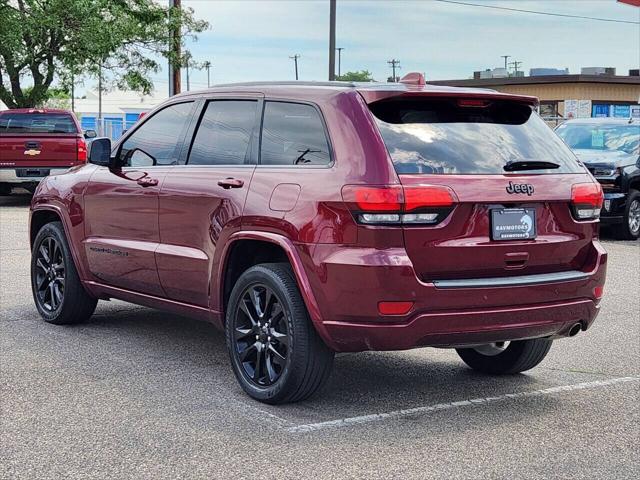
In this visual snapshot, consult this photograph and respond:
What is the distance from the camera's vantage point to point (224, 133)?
20.8 feet

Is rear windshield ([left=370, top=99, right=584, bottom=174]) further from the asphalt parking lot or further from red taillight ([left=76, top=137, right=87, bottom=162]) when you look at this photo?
Result: red taillight ([left=76, top=137, right=87, bottom=162])

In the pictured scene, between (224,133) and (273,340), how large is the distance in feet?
4.68

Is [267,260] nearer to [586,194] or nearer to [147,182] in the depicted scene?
[147,182]

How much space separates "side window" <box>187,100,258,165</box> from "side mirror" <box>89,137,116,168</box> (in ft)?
3.11

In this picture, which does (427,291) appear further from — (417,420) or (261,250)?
(261,250)

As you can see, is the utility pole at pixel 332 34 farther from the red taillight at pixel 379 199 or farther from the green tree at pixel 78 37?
the red taillight at pixel 379 199

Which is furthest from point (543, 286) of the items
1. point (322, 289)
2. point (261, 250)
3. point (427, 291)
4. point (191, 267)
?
point (191, 267)

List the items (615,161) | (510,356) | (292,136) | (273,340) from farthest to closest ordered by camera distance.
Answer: (615,161), (510,356), (292,136), (273,340)

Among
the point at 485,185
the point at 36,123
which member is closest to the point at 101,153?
the point at 485,185

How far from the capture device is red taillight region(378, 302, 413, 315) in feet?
16.8

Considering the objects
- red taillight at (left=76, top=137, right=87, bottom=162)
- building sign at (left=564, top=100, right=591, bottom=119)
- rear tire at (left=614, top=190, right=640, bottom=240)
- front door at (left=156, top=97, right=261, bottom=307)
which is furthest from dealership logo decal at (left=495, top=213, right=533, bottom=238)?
building sign at (left=564, top=100, right=591, bottom=119)

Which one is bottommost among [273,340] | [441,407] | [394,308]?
[441,407]

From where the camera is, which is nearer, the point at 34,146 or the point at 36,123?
the point at 34,146

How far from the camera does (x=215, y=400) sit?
5.81m
